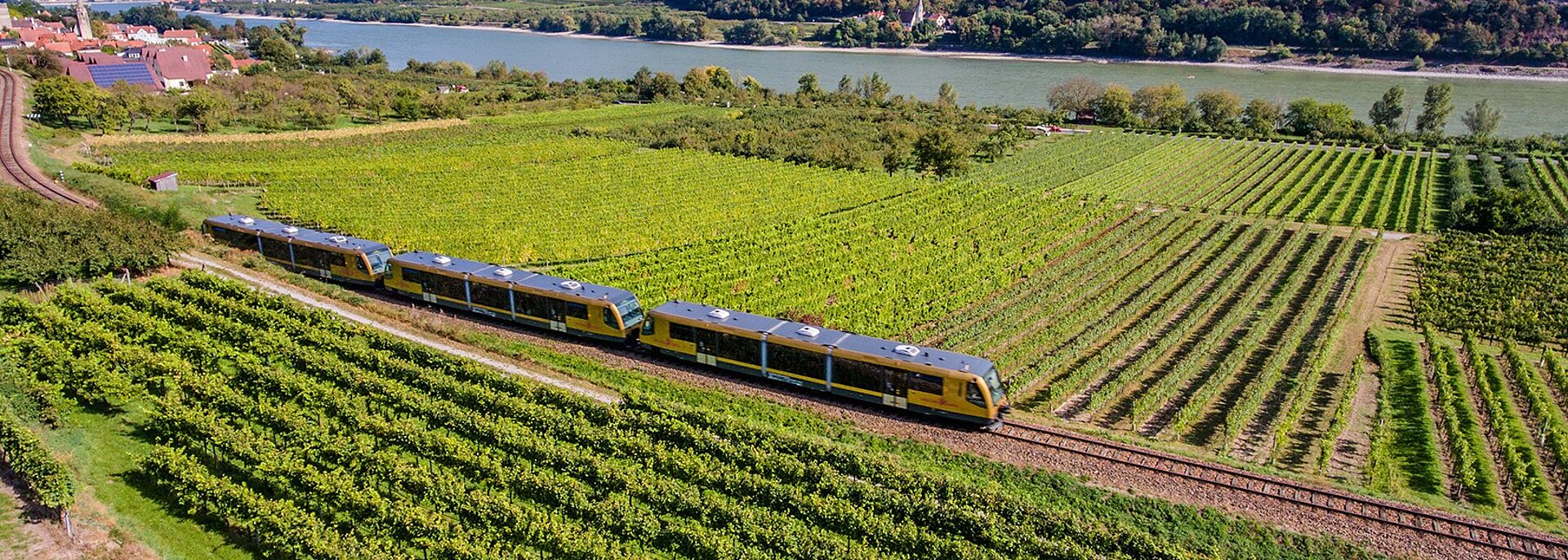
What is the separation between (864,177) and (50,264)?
42287 millimetres

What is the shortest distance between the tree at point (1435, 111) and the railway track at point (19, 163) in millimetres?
101141

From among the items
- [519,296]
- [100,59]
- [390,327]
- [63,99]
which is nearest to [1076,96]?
[519,296]

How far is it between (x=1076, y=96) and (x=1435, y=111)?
3202 cm

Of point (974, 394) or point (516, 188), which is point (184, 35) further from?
point (974, 394)

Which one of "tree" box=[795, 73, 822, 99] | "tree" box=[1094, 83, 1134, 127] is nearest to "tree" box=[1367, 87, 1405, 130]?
"tree" box=[1094, 83, 1134, 127]

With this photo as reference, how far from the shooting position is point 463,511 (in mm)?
19250

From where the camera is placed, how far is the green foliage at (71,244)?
3272 cm

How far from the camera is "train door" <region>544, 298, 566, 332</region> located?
30312 mm

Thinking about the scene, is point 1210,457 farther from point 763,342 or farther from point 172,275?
point 172,275

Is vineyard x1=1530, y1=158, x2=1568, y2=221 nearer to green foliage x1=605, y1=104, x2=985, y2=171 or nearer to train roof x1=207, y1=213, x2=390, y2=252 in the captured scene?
green foliage x1=605, y1=104, x2=985, y2=171

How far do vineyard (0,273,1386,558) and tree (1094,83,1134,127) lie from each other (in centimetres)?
7987

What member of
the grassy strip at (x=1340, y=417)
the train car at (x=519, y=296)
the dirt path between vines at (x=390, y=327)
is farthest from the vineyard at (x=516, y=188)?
the grassy strip at (x=1340, y=417)

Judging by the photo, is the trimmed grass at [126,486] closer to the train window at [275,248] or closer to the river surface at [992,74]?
the train window at [275,248]

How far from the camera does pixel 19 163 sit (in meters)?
51.9
